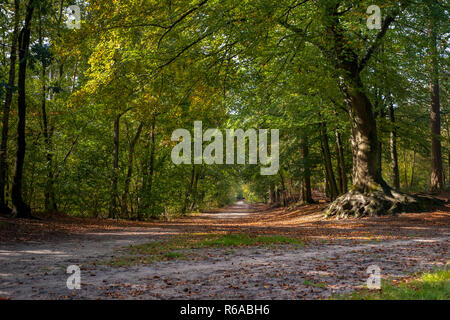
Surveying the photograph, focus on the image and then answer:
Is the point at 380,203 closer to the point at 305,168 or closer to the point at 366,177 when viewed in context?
the point at 366,177

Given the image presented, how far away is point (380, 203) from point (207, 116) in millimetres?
8840

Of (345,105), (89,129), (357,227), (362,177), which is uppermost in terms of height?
(345,105)

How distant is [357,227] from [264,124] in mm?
9501

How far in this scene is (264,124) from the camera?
20922mm

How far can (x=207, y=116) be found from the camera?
1456 cm

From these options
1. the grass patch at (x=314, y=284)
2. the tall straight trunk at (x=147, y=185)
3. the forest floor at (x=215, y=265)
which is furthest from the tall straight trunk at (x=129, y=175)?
the grass patch at (x=314, y=284)

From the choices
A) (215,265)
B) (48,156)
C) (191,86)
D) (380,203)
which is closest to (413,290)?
(215,265)

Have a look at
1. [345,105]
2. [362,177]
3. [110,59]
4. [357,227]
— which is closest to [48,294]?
[110,59]

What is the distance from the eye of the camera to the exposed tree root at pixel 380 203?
15.3m

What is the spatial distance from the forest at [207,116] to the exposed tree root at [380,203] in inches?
2.9
